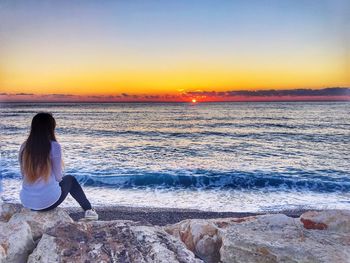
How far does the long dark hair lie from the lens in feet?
13.2

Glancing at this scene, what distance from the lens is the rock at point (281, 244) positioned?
304 cm

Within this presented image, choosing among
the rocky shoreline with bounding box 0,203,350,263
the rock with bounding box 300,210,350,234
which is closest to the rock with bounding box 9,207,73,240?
the rocky shoreline with bounding box 0,203,350,263

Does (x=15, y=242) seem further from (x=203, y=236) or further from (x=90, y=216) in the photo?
(x=203, y=236)

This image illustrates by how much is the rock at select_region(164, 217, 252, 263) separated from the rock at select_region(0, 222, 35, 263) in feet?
4.10

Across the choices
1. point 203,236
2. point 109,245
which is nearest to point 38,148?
point 109,245

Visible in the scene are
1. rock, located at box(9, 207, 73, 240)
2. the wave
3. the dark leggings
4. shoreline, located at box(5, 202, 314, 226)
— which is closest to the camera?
rock, located at box(9, 207, 73, 240)

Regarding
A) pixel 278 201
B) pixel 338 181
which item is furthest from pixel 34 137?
pixel 338 181

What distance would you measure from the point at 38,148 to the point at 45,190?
406 mm

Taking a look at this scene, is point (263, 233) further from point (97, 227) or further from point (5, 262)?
point (5, 262)

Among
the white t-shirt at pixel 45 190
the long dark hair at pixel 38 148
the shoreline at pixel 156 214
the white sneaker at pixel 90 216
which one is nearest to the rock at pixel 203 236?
the white sneaker at pixel 90 216

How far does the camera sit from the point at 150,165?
39.2ft

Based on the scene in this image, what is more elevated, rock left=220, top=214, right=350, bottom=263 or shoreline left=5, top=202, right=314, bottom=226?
rock left=220, top=214, right=350, bottom=263

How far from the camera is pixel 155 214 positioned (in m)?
6.80

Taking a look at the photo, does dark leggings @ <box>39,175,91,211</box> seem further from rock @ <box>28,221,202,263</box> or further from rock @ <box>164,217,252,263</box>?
rock @ <box>164,217,252,263</box>
